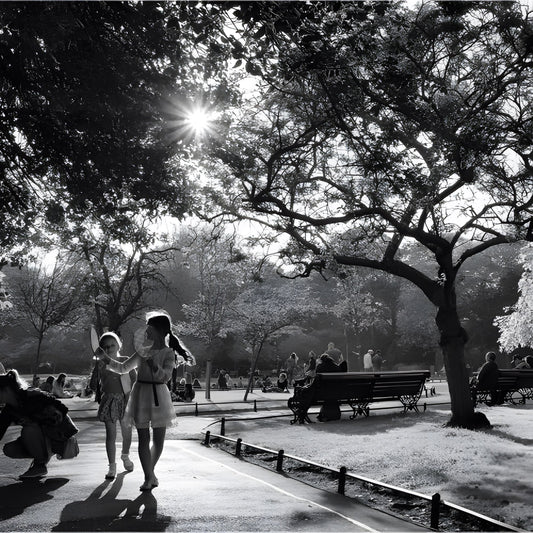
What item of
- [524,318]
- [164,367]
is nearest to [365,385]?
[164,367]

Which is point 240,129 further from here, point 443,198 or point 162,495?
point 162,495

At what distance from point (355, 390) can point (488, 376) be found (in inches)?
A: 180

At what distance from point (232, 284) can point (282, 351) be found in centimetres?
2377

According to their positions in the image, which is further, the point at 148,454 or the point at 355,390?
the point at 355,390

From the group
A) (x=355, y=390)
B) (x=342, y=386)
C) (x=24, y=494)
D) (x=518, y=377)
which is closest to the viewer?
(x=24, y=494)

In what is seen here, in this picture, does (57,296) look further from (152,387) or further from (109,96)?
(152,387)

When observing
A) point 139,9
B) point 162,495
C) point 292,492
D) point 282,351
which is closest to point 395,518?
point 292,492

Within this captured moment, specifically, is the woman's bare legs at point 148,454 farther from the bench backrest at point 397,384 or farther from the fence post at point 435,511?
the bench backrest at point 397,384

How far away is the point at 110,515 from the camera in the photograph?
18.0ft

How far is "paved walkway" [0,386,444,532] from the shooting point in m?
5.23

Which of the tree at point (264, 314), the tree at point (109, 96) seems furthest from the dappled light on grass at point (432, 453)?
the tree at point (264, 314)

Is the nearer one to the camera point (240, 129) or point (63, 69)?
point (63, 69)

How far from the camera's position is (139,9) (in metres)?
9.03

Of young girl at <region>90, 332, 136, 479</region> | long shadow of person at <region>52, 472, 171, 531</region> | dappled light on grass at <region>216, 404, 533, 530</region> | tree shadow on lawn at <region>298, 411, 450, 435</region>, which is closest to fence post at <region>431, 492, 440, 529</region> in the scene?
dappled light on grass at <region>216, 404, 533, 530</region>
